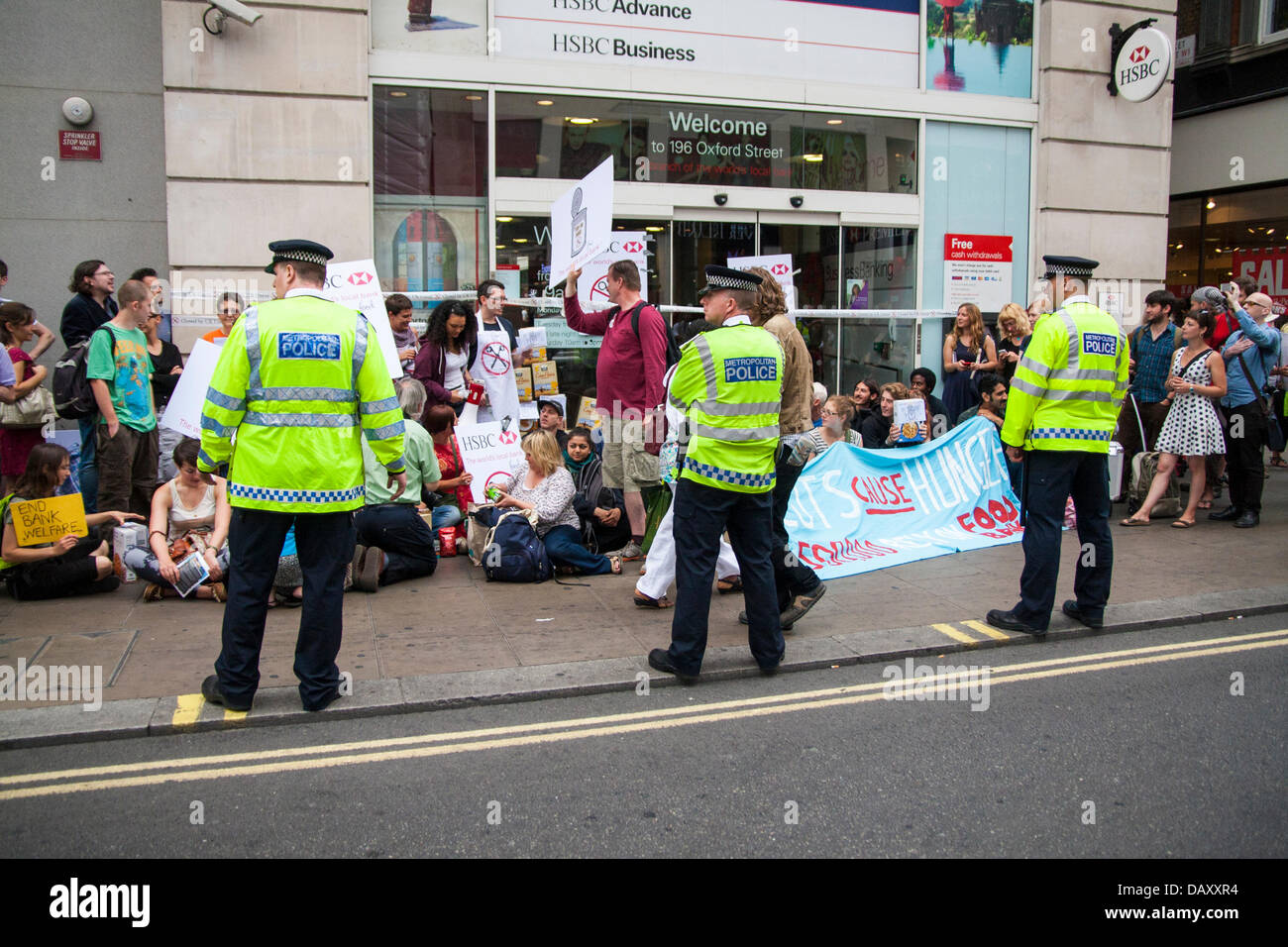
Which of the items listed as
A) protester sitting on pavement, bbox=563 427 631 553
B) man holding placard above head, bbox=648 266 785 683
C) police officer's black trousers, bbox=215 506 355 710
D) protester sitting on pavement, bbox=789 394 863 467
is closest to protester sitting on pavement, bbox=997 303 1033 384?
protester sitting on pavement, bbox=789 394 863 467

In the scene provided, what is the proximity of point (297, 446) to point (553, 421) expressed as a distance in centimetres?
427

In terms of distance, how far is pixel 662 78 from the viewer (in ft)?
37.8

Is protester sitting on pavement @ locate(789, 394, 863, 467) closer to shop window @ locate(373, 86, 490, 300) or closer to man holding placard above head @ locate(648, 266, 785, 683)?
man holding placard above head @ locate(648, 266, 785, 683)

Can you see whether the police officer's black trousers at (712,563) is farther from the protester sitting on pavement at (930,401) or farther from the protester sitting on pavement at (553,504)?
the protester sitting on pavement at (930,401)

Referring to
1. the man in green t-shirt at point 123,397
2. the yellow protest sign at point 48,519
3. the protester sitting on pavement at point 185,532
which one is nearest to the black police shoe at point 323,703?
the protester sitting on pavement at point 185,532

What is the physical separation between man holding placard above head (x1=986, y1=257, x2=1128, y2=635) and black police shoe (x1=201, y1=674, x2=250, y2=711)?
414 centimetres

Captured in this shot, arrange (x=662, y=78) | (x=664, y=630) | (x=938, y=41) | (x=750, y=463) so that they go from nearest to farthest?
(x=750, y=463), (x=664, y=630), (x=662, y=78), (x=938, y=41)

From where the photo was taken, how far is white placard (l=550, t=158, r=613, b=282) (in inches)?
302

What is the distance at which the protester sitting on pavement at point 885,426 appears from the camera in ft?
31.2

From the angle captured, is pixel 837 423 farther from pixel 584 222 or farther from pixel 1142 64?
pixel 1142 64

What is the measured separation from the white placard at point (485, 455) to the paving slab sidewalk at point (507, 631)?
2.71ft
